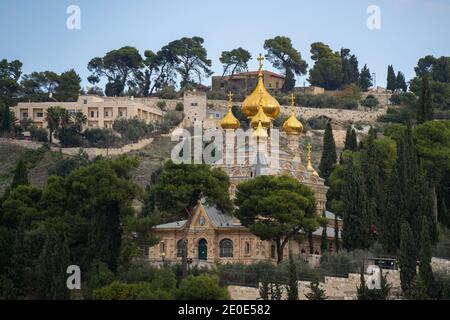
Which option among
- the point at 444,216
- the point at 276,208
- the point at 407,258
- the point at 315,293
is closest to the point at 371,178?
the point at 276,208

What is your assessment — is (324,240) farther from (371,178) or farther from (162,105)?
(162,105)

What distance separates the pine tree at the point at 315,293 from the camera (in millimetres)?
50656

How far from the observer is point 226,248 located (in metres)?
61.9

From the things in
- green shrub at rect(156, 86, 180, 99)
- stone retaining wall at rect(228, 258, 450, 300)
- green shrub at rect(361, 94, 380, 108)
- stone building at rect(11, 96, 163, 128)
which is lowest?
stone retaining wall at rect(228, 258, 450, 300)

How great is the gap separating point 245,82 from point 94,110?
20.2 meters

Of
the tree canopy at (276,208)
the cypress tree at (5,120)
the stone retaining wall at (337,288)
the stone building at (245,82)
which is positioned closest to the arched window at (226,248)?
the tree canopy at (276,208)

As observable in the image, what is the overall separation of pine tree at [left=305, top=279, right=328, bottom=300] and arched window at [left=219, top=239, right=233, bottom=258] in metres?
10.3

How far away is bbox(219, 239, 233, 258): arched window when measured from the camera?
61.8 metres

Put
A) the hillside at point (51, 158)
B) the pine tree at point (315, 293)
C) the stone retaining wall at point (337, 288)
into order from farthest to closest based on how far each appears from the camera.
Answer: the hillside at point (51, 158) → the stone retaining wall at point (337, 288) → the pine tree at point (315, 293)

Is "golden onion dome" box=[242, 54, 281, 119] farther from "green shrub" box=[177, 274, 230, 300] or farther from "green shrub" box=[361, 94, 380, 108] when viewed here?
"green shrub" box=[361, 94, 380, 108]

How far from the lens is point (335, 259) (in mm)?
55156

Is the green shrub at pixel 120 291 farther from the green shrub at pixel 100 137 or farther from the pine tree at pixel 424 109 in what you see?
the green shrub at pixel 100 137

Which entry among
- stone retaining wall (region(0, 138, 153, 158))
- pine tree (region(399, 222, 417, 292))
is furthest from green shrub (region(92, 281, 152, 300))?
stone retaining wall (region(0, 138, 153, 158))
